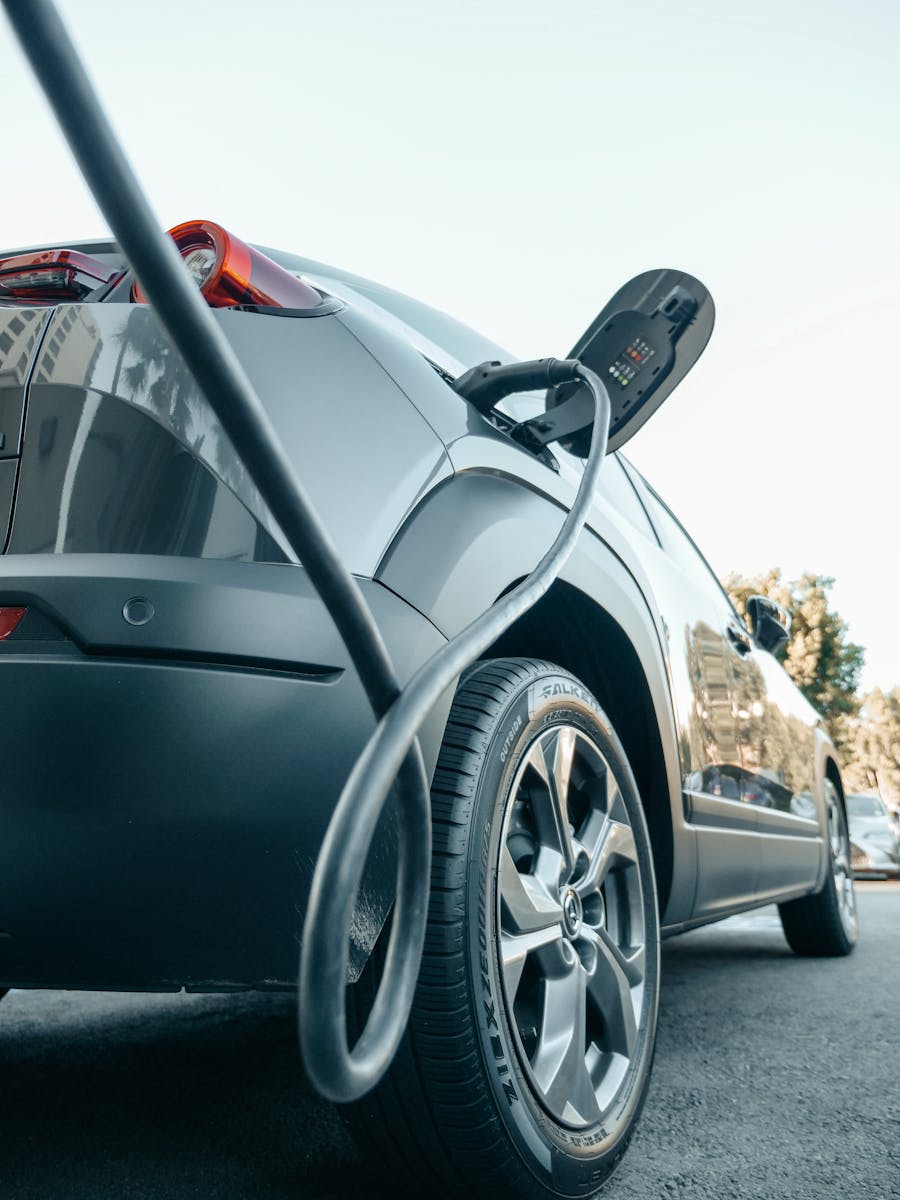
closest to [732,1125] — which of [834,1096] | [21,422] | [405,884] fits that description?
[834,1096]

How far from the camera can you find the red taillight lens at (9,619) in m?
1.26

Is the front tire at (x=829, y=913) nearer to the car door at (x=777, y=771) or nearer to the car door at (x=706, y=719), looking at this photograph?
the car door at (x=777, y=771)

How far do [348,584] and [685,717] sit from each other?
1.64 m

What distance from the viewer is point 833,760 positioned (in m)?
4.63

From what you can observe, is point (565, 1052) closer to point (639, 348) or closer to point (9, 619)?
point (9, 619)

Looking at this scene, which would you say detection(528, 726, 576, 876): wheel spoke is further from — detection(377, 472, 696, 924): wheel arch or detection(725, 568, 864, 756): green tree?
detection(725, 568, 864, 756): green tree

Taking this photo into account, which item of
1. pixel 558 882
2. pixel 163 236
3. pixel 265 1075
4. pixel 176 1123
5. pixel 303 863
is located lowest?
pixel 265 1075

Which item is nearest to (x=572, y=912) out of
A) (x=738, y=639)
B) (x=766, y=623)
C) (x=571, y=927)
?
(x=571, y=927)

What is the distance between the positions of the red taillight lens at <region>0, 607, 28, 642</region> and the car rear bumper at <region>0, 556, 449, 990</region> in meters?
0.02

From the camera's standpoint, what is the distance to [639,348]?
1.85 meters

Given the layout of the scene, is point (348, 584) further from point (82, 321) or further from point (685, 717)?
point (685, 717)

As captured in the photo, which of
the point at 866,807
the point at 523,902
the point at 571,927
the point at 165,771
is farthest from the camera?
the point at 866,807

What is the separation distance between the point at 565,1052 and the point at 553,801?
365mm

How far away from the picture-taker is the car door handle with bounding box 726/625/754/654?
10.2ft
